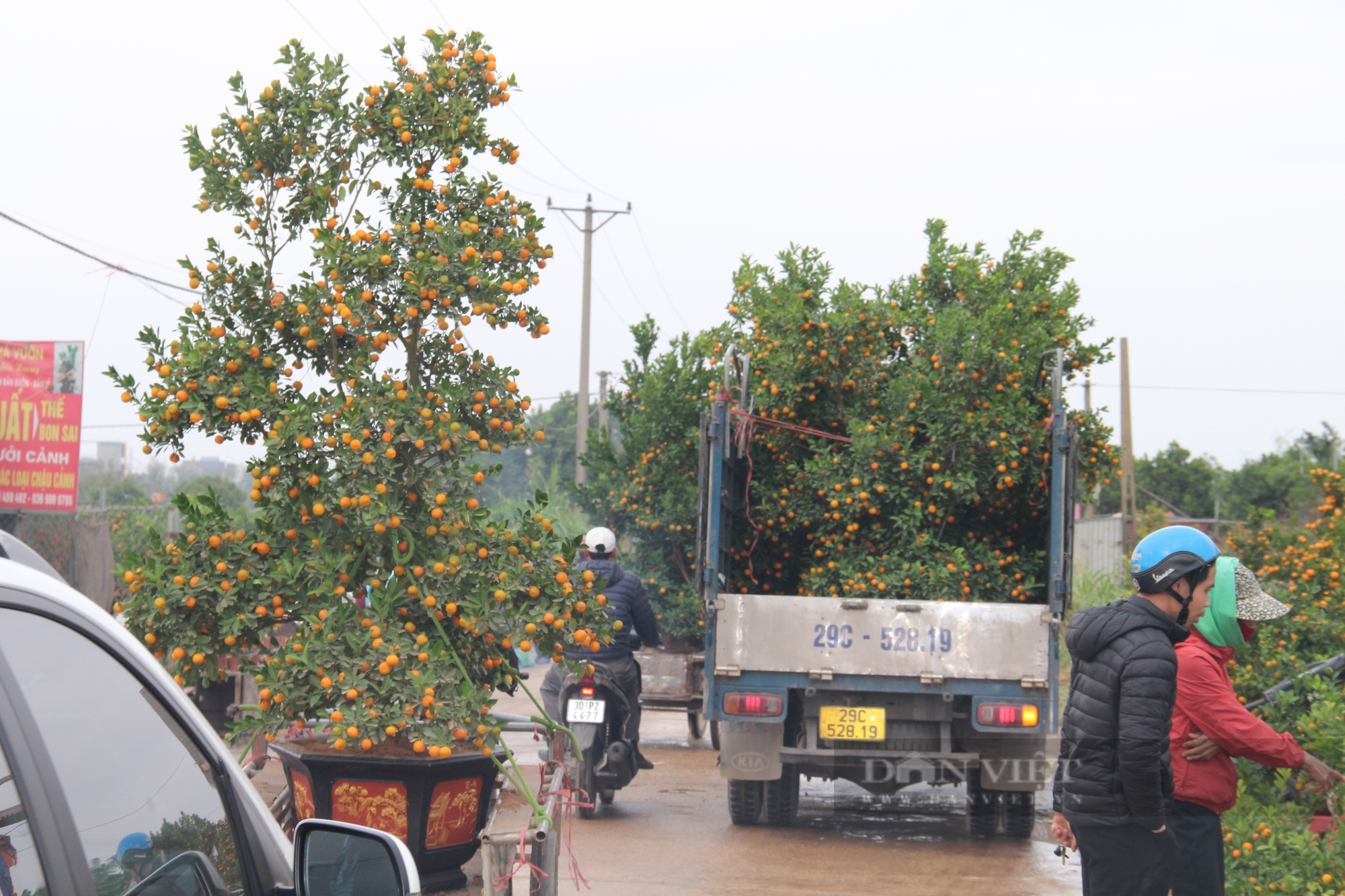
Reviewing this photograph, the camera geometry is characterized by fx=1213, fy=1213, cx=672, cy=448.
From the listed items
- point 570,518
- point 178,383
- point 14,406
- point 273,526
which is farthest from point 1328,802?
point 570,518

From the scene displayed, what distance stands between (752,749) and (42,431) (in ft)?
32.2

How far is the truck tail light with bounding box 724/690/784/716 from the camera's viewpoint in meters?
6.83

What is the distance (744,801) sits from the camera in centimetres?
747

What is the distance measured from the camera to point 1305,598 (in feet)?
20.7

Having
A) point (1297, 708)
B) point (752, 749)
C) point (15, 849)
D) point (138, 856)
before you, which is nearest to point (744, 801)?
point (752, 749)

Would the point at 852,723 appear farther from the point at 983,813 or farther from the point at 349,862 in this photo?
the point at 349,862

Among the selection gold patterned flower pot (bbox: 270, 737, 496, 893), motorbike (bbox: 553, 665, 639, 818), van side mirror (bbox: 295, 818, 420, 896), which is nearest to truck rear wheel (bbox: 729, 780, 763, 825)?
motorbike (bbox: 553, 665, 639, 818)

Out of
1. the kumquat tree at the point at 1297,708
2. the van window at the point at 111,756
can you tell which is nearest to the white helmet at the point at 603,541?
the kumquat tree at the point at 1297,708

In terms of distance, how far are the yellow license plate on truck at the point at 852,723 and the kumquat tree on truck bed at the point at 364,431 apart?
2.72 metres

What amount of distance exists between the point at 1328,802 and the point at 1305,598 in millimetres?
1737

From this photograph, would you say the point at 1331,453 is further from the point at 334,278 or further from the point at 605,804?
the point at 334,278

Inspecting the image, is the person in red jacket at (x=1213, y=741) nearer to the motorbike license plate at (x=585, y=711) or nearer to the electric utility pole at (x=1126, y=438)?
the motorbike license plate at (x=585, y=711)

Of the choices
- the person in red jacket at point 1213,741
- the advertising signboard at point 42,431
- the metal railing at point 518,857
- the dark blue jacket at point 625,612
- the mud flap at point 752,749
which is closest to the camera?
the metal railing at point 518,857

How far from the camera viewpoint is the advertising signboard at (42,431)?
1319cm
